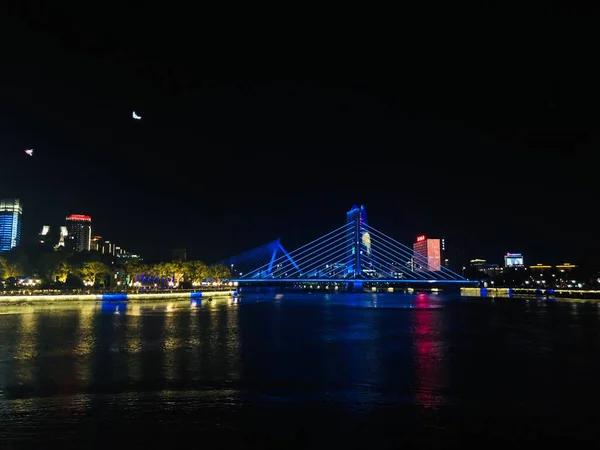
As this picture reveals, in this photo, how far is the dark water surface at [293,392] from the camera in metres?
7.11

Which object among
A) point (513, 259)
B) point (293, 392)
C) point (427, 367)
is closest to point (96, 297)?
point (427, 367)

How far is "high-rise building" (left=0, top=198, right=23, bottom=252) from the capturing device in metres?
118

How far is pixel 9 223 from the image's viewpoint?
120 metres

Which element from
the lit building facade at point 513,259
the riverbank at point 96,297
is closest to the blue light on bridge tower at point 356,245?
the riverbank at point 96,297

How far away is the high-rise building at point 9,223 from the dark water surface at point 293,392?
11517 cm

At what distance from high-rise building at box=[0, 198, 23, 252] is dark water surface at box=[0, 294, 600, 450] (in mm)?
115171

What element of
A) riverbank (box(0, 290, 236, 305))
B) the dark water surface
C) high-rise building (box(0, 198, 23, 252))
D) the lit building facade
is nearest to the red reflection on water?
the dark water surface

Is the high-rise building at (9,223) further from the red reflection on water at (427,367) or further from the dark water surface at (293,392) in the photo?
the red reflection on water at (427,367)

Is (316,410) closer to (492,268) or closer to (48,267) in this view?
(48,267)

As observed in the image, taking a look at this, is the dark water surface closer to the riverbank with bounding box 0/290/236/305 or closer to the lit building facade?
the riverbank with bounding box 0/290/236/305

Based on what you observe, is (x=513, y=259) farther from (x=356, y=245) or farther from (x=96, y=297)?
(x=96, y=297)

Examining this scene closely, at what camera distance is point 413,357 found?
14539mm

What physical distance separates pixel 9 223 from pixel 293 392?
132 meters

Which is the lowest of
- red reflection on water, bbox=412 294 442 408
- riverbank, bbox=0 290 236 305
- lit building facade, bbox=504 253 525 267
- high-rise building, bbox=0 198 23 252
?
red reflection on water, bbox=412 294 442 408
